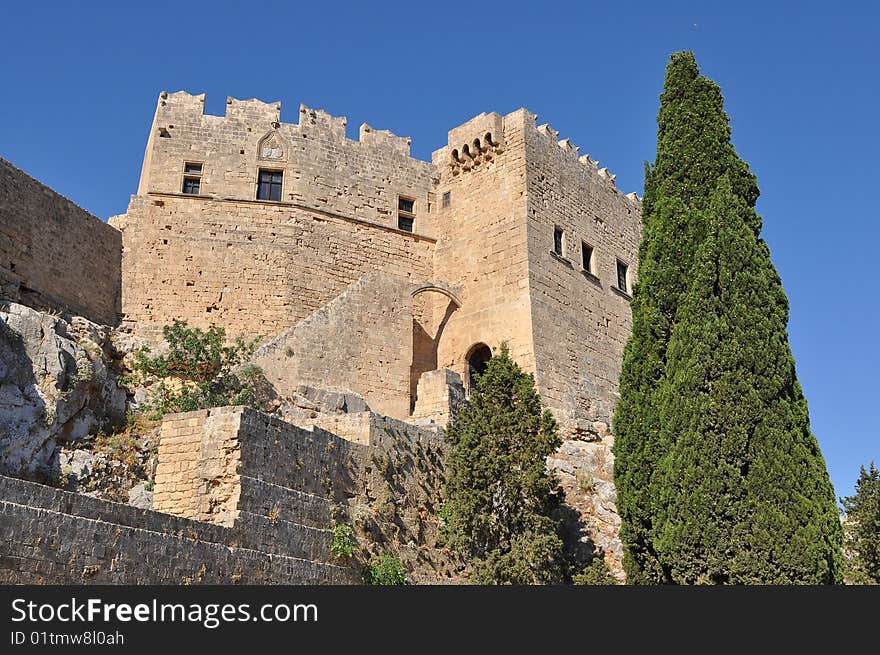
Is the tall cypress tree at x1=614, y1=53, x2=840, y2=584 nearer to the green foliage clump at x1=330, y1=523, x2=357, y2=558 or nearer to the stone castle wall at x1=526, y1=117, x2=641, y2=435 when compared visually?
the green foliage clump at x1=330, y1=523, x2=357, y2=558

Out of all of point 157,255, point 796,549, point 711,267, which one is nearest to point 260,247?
point 157,255

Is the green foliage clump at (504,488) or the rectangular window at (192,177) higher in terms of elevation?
the rectangular window at (192,177)

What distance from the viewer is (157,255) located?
2438cm

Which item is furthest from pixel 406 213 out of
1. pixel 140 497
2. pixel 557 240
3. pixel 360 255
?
pixel 140 497

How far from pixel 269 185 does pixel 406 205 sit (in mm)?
4170

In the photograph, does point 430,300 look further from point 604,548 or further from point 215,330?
point 604,548

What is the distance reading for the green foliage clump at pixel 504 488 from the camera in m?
15.3

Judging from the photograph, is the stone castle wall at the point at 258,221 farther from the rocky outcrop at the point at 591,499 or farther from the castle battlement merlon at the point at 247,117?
the rocky outcrop at the point at 591,499

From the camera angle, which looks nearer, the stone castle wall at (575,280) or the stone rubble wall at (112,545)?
the stone rubble wall at (112,545)

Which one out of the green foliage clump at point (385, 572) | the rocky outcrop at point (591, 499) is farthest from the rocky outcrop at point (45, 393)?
the rocky outcrop at point (591, 499)

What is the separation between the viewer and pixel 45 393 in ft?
56.4

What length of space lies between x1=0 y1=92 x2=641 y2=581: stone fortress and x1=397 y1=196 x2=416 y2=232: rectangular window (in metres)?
0.05

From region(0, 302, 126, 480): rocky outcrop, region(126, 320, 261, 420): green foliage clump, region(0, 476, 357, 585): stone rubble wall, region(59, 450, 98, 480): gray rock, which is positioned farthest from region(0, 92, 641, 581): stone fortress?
region(0, 476, 357, 585): stone rubble wall

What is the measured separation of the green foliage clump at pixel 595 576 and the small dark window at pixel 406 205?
13.9 meters
